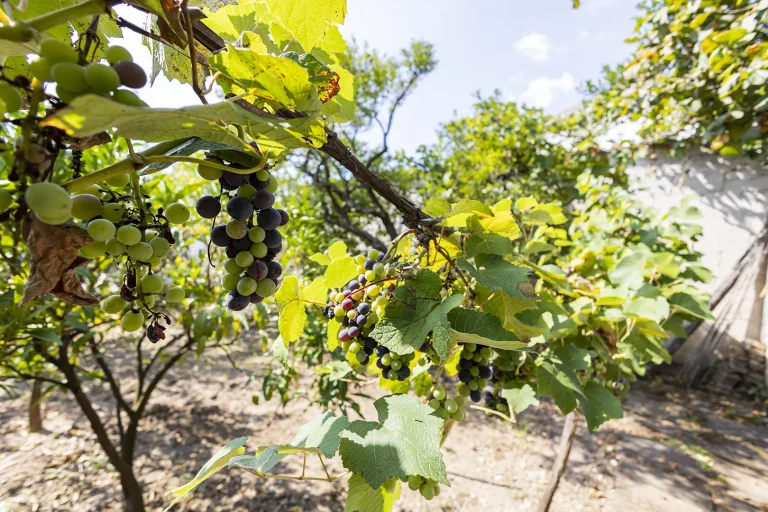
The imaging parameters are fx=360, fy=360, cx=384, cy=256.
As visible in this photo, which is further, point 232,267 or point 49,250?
point 232,267

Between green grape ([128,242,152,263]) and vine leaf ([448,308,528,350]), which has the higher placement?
green grape ([128,242,152,263])

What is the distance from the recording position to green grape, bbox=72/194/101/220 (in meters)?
0.36

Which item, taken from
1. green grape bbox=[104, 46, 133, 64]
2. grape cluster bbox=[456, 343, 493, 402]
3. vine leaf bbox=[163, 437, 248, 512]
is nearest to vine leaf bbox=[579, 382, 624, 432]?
grape cluster bbox=[456, 343, 493, 402]

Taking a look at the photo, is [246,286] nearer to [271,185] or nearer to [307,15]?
[271,185]

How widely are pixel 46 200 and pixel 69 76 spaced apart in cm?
10

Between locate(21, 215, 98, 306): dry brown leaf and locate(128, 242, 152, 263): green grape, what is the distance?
0.13 feet

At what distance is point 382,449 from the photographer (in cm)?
60

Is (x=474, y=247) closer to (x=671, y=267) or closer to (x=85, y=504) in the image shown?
(x=671, y=267)

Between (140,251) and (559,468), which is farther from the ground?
(140,251)

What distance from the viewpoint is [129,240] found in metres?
0.40

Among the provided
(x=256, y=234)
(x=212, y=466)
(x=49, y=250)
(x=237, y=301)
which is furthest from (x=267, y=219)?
(x=212, y=466)

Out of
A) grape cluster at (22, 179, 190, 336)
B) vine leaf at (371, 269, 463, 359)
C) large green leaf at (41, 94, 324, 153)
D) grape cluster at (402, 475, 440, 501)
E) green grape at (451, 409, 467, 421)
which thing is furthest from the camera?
green grape at (451, 409, 467, 421)

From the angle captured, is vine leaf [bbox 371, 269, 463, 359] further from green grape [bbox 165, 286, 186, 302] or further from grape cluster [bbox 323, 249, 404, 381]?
green grape [bbox 165, 286, 186, 302]

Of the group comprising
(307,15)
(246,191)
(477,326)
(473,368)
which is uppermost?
(307,15)
